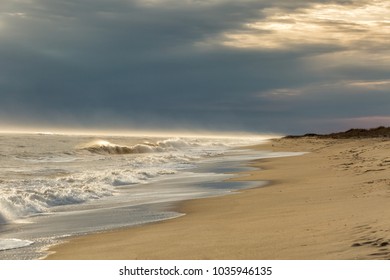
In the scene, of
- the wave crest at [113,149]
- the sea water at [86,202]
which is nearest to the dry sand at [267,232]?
the sea water at [86,202]

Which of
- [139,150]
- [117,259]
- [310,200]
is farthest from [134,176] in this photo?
[139,150]

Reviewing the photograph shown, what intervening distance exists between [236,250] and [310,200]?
5.75 meters

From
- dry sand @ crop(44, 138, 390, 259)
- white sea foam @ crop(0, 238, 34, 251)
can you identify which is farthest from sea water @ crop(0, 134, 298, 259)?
dry sand @ crop(44, 138, 390, 259)

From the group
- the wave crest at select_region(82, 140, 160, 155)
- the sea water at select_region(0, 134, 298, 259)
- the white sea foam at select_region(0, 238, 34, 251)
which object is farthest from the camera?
the wave crest at select_region(82, 140, 160, 155)

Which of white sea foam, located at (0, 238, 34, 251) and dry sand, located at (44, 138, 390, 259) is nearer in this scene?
dry sand, located at (44, 138, 390, 259)

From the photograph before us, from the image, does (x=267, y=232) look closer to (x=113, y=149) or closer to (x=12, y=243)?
(x=12, y=243)

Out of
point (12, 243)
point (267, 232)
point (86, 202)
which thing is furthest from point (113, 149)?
point (267, 232)

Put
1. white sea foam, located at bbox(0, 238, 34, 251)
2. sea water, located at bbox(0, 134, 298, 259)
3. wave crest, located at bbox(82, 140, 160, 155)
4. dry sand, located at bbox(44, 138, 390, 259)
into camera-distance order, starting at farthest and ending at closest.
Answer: wave crest, located at bbox(82, 140, 160, 155) < sea water, located at bbox(0, 134, 298, 259) < white sea foam, located at bbox(0, 238, 34, 251) < dry sand, located at bbox(44, 138, 390, 259)

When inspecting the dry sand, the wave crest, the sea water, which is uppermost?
the dry sand

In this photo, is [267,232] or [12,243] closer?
[267,232]

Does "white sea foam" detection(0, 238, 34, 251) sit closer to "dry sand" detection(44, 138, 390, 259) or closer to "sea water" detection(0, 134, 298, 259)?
"sea water" detection(0, 134, 298, 259)

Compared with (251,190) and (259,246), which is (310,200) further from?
(259,246)

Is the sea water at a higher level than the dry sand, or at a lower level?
lower

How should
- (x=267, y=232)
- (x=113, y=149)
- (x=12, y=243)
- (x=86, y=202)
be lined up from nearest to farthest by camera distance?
1. (x=267, y=232)
2. (x=12, y=243)
3. (x=86, y=202)
4. (x=113, y=149)
